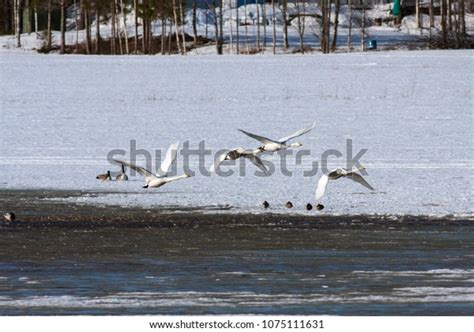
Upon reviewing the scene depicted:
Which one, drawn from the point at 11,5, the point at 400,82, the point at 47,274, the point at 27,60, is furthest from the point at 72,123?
the point at 11,5

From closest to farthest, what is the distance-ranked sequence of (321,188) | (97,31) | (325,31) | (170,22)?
(321,188) < (325,31) < (97,31) < (170,22)

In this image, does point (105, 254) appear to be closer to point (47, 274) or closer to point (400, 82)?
point (47, 274)

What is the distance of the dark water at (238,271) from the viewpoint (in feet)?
26.1

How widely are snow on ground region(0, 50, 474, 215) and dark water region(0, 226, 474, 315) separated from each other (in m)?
1.75

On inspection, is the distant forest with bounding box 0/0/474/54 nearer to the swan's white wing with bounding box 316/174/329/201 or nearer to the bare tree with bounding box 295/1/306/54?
the bare tree with bounding box 295/1/306/54

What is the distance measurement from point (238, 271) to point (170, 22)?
5267cm

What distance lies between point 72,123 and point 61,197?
860 centimetres

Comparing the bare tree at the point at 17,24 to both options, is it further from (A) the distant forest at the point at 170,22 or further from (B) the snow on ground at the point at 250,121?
(B) the snow on ground at the point at 250,121

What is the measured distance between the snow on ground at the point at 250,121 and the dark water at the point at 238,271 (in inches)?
68.9

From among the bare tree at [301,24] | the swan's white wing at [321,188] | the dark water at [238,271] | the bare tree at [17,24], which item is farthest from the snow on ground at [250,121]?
the bare tree at [17,24]

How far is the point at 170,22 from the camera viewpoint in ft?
201

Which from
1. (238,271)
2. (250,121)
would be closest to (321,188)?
(238,271)

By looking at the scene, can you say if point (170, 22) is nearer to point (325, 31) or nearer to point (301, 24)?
point (301, 24)

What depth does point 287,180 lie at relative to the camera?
14.8m
